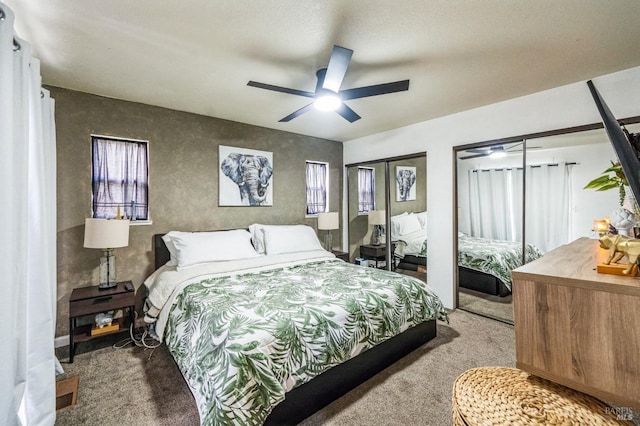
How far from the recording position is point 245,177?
401cm

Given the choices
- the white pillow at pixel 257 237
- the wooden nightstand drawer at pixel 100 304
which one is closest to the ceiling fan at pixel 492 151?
the white pillow at pixel 257 237

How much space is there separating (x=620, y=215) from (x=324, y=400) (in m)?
1.92

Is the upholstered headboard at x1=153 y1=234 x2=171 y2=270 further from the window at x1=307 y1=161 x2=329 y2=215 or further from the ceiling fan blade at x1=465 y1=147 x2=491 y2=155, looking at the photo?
the ceiling fan blade at x1=465 y1=147 x2=491 y2=155

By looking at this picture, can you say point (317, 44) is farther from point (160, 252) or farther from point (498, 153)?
point (160, 252)

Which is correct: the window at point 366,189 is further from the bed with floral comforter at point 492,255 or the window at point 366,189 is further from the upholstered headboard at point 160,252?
the upholstered headboard at point 160,252

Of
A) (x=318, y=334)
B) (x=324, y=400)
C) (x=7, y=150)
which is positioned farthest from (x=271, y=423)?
(x=7, y=150)

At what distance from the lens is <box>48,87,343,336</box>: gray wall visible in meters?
2.84

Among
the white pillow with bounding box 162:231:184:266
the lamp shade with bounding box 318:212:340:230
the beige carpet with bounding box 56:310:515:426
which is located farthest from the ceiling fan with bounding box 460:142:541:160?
the white pillow with bounding box 162:231:184:266

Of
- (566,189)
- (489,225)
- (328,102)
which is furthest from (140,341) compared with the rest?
(566,189)

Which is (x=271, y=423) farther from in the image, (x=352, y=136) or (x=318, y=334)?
(x=352, y=136)

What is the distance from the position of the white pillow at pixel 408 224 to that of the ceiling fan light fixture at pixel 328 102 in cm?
239

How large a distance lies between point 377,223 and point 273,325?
315cm

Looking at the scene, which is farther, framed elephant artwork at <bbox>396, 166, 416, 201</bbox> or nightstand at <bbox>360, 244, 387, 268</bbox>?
nightstand at <bbox>360, 244, 387, 268</bbox>

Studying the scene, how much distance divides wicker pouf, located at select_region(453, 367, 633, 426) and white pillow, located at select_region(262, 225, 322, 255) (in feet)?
8.99
